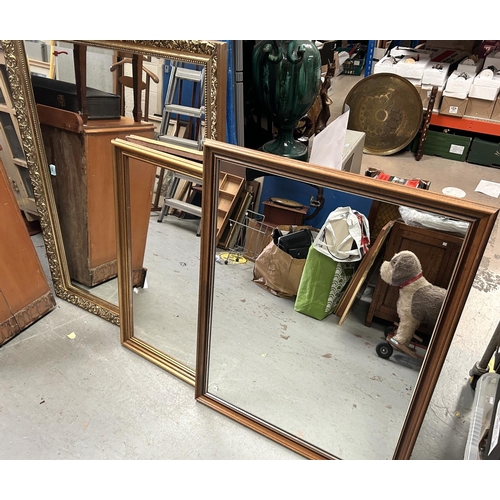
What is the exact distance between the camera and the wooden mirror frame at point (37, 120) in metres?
1.28

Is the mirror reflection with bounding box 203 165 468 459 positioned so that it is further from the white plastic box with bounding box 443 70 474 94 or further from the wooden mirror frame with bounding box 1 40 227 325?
the white plastic box with bounding box 443 70 474 94

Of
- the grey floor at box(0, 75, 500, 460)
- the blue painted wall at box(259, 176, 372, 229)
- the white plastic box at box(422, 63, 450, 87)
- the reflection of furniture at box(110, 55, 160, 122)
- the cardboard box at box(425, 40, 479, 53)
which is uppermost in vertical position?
the cardboard box at box(425, 40, 479, 53)

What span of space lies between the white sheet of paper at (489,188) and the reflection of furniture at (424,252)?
2.58 metres

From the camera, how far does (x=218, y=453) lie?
1.44 metres

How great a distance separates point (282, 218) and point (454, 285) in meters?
0.60

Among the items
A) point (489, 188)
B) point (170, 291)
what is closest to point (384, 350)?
point (170, 291)

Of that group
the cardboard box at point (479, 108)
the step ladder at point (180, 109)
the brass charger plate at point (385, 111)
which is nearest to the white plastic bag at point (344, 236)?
the step ladder at point (180, 109)

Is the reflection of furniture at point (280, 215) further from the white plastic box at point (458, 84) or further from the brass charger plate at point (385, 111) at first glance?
the white plastic box at point (458, 84)

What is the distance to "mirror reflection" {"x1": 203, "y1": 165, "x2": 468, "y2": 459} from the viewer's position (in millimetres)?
1254

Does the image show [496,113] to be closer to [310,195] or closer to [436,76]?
[436,76]

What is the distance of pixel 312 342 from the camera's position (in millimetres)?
1429

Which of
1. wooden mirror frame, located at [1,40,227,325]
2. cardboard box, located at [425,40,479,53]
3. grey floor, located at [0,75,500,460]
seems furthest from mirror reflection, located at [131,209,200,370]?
cardboard box, located at [425,40,479,53]

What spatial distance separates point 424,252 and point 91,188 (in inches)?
54.7

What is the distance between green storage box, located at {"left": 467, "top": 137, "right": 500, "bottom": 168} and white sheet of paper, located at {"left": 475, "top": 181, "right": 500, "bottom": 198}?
0.46 m
